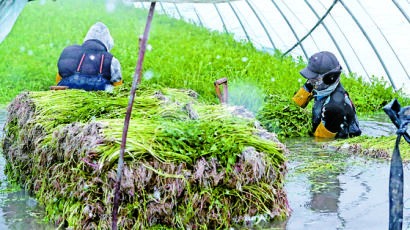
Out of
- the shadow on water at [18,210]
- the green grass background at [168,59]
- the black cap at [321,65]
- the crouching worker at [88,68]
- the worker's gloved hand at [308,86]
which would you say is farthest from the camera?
the green grass background at [168,59]

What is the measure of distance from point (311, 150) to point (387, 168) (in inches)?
46.0

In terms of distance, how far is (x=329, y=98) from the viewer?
715cm

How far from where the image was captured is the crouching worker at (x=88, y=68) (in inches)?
254

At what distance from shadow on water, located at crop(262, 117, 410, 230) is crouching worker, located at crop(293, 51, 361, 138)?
0.48 metres

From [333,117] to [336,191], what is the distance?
7.65 feet

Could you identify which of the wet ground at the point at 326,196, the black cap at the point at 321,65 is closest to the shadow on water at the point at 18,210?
the wet ground at the point at 326,196

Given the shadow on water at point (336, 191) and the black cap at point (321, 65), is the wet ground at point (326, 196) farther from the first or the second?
the black cap at point (321, 65)

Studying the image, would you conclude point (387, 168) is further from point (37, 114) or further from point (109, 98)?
point (37, 114)

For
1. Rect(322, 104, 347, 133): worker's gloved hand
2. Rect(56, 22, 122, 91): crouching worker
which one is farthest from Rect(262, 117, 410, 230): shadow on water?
Rect(56, 22, 122, 91): crouching worker

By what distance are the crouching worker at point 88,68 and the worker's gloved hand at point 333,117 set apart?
2598 millimetres

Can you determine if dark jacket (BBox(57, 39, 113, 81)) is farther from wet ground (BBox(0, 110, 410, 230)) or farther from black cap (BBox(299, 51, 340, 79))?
black cap (BBox(299, 51, 340, 79))

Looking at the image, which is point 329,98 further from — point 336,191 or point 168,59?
point 168,59

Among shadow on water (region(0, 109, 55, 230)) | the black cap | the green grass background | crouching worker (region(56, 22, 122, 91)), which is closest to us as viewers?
shadow on water (region(0, 109, 55, 230))

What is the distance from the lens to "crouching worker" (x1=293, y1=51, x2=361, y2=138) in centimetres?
706
